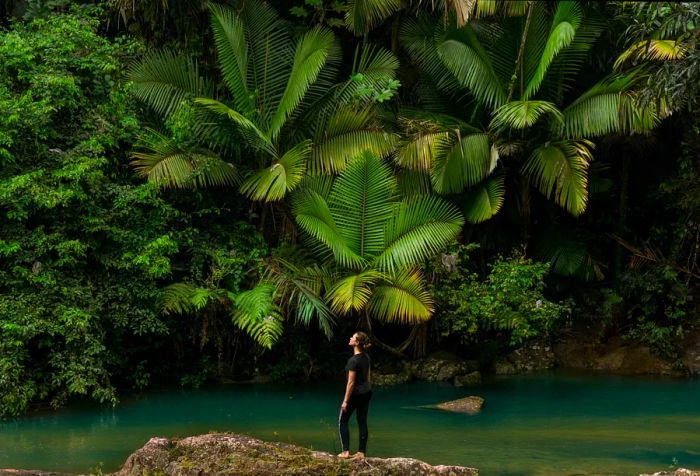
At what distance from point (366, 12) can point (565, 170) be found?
398cm

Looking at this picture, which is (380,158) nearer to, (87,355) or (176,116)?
(176,116)

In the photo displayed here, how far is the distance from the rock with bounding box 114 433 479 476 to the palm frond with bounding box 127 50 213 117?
24.3 feet

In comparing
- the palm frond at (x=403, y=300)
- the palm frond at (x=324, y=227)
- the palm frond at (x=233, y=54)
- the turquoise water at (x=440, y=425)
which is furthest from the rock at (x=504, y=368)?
the palm frond at (x=233, y=54)

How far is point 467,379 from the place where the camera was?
567 inches

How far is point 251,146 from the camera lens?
1429 centimetres

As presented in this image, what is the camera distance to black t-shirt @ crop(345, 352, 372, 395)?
8.66m

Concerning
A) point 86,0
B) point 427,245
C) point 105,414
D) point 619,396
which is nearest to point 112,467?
point 105,414

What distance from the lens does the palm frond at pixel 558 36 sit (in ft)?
44.3

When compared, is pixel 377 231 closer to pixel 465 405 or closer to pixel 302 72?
pixel 302 72

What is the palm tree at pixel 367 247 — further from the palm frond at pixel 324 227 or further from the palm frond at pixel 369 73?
the palm frond at pixel 369 73

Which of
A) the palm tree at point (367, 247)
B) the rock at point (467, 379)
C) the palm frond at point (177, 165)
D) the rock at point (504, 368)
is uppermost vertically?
the palm frond at point (177, 165)

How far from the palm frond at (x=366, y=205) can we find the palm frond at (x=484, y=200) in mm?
1622

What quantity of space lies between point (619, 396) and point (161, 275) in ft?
22.2

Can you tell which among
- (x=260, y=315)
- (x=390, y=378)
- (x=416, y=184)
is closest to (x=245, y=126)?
(x=416, y=184)
